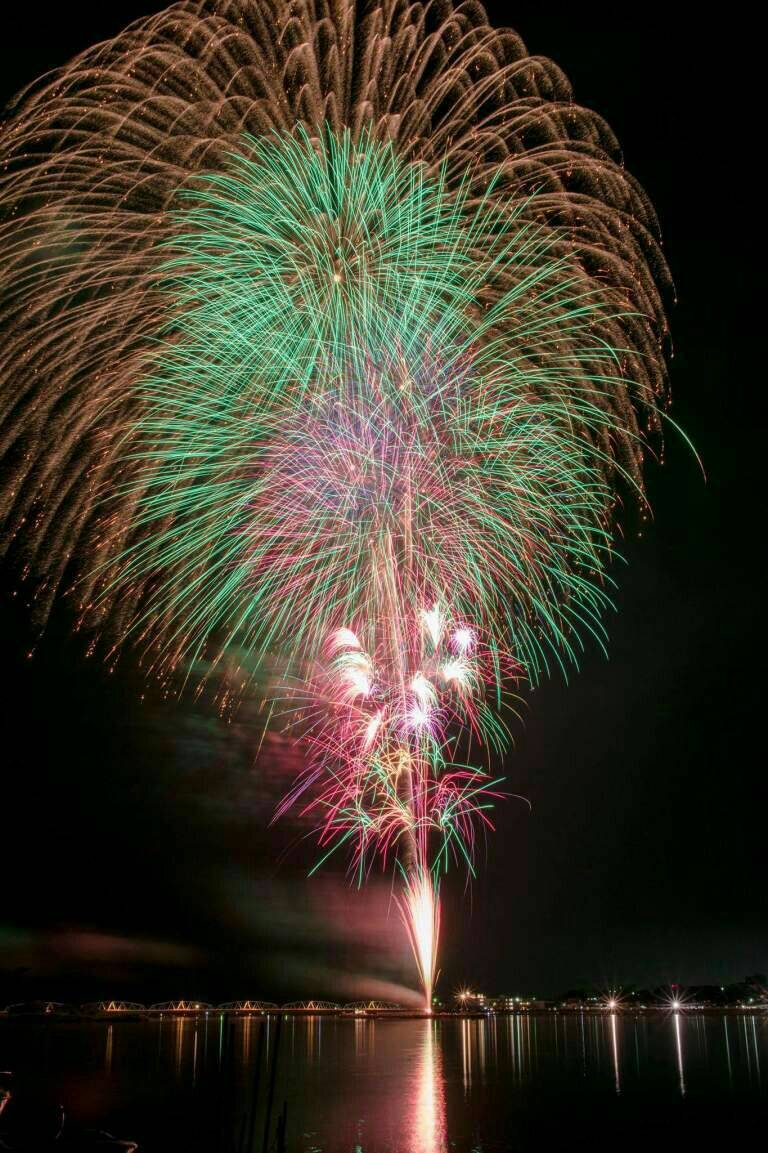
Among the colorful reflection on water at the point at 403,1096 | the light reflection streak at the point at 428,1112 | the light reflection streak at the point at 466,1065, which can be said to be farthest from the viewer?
the light reflection streak at the point at 466,1065

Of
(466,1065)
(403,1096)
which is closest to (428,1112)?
(403,1096)

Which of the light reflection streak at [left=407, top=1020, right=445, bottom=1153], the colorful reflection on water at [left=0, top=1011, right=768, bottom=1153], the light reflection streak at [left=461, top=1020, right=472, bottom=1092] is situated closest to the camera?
the light reflection streak at [left=407, top=1020, right=445, bottom=1153]

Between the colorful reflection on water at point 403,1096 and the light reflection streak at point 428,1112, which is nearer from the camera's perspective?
the light reflection streak at point 428,1112

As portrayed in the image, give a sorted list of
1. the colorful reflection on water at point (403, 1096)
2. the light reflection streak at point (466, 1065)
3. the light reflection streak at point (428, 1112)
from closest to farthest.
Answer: the light reflection streak at point (428, 1112)
the colorful reflection on water at point (403, 1096)
the light reflection streak at point (466, 1065)

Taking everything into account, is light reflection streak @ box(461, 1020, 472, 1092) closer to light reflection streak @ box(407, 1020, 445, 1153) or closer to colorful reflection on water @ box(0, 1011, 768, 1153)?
colorful reflection on water @ box(0, 1011, 768, 1153)

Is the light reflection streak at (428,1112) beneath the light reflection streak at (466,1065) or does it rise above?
above

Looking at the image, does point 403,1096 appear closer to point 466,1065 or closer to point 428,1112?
point 428,1112

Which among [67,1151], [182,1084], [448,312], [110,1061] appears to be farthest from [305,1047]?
[448,312]

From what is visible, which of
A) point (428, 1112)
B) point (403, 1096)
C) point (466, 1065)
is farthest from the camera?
point (466, 1065)

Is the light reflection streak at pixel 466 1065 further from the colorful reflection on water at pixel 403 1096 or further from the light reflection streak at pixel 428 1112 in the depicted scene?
the light reflection streak at pixel 428 1112

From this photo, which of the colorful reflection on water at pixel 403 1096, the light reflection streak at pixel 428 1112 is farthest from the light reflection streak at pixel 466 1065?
the light reflection streak at pixel 428 1112

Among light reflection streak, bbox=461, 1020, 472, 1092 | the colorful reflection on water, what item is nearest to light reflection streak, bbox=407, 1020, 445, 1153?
the colorful reflection on water
